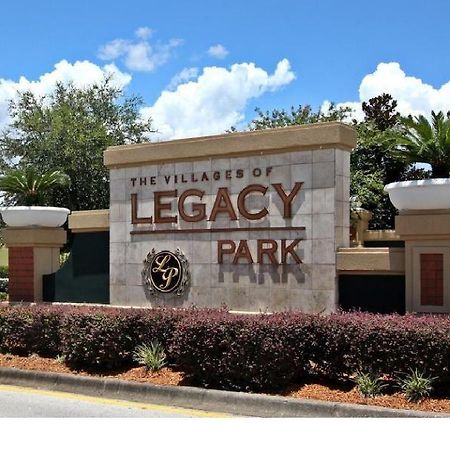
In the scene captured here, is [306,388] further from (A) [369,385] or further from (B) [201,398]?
(B) [201,398]

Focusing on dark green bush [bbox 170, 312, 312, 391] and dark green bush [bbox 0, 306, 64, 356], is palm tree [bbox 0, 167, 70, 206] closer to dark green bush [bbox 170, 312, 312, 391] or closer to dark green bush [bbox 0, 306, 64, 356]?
dark green bush [bbox 0, 306, 64, 356]

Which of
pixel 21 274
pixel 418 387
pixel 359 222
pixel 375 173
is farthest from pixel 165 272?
pixel 375 173

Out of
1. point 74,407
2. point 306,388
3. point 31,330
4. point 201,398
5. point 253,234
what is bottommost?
point 74,407

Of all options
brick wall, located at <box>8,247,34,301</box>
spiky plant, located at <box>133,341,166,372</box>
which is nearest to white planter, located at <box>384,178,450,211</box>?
spiky plant, located at <box>133,341,166,372</box>

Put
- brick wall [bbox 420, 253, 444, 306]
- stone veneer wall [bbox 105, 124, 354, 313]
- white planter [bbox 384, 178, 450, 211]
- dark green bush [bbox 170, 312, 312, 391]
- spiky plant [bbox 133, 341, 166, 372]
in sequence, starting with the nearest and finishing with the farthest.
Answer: dark green bush [bbox 170, 312, 312, 391] → spiky plant [bbox 133, 341, 166, 372] → white planter [bbox 384, 178, 450, 211] → brick wall [bbox 420, 253, 444, 306] → stone veneer wall [bbox 105, 124, 354, 313]

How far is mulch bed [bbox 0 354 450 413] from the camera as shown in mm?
7738

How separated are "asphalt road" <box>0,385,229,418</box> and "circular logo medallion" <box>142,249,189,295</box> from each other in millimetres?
4364

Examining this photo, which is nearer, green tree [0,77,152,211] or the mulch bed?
the mulch bed

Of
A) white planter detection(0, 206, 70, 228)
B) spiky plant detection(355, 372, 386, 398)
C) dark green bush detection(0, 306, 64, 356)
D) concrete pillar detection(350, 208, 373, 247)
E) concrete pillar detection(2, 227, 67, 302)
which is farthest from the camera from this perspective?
concrete pillar detection(350, 208, 373, 247)

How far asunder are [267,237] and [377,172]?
14.3 metres

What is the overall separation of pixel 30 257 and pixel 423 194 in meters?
9.71

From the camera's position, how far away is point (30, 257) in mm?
16578

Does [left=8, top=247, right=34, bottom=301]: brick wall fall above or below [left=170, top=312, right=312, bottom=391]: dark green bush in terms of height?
above
